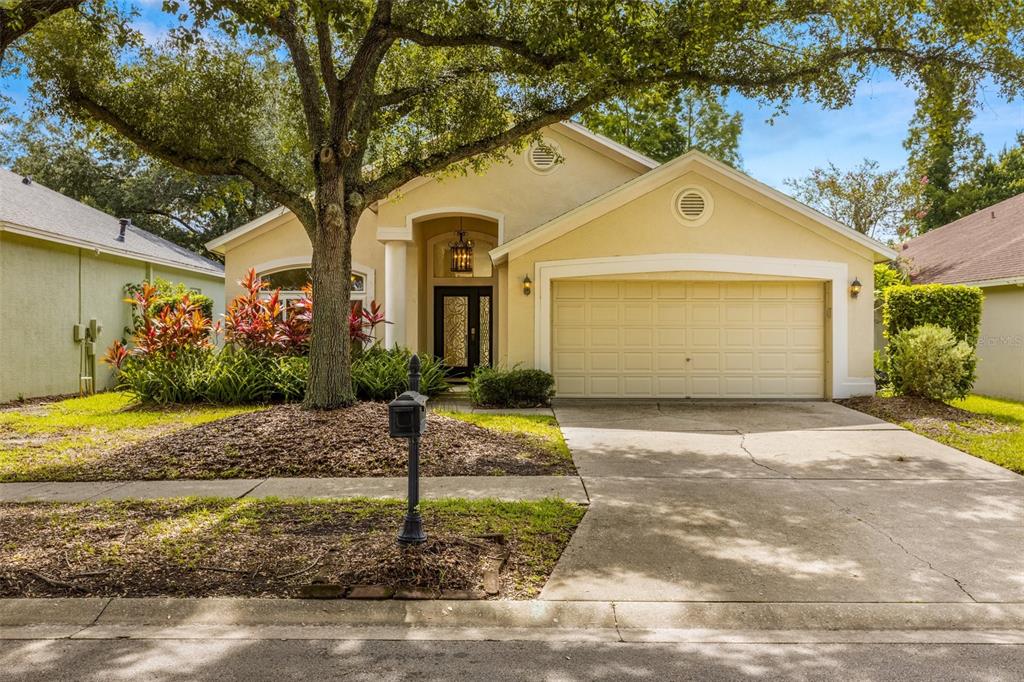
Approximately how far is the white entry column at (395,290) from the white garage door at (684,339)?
3.68 m

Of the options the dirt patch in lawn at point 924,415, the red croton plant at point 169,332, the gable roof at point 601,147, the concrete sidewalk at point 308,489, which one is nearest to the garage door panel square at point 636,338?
the dirt patch in lawn at point 924,415

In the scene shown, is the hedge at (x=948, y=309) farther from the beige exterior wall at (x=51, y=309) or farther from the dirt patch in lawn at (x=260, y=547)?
the beige exterior wall at (x=51, y=309)

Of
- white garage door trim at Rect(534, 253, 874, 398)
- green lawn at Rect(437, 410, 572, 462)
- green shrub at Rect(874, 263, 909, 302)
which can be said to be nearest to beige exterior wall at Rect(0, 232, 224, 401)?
green lawn at Rect(437, 410, 572, 462)

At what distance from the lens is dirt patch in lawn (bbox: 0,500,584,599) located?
4328 mm

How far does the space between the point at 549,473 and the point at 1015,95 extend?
848 centimetres

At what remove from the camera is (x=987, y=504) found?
617 centimetres

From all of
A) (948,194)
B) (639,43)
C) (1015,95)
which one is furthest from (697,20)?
(948,194)

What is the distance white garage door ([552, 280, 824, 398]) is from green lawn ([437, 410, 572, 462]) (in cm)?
266

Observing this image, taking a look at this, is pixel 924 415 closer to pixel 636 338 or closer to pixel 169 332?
pixel 636 338

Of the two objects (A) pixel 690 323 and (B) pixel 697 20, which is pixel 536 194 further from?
(B) pixel 697 20

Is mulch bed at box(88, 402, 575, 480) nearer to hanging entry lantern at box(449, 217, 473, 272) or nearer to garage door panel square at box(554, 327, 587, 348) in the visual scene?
garage door panel square at box(554, 327, 587, 348)

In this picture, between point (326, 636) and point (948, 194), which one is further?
point (948, 194)

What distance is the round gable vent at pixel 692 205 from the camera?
12711 mm

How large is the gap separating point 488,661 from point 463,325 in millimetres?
13869
